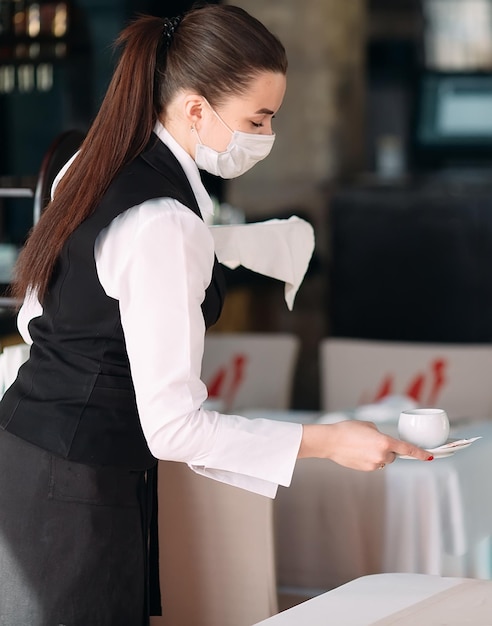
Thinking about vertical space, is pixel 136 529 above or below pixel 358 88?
below

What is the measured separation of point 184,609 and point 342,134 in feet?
11.2

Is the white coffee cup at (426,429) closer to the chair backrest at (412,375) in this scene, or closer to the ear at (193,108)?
the ear at (193,108)

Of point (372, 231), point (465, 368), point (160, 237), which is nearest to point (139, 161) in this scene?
point (160, 237)

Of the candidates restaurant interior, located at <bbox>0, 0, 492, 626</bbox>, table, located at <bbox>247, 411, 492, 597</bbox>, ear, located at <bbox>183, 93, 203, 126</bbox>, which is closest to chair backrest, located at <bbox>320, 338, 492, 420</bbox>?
restaurant interior, located at <bbox>0, 0, 492, 626</bbox>

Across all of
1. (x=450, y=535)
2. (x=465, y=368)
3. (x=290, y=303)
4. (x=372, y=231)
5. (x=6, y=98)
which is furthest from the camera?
(x=372, y=231)

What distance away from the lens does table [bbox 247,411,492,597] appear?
244 cm

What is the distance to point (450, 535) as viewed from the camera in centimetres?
248

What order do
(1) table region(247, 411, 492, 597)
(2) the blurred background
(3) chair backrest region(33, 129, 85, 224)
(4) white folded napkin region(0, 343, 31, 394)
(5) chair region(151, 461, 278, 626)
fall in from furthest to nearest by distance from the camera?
1. (2) the blurred background
2. (1) table region(247, 411, 492, 597)
3. (3) chair backrest region(33, 129, 85, 224)
4. (5) chair region(151, 461, 278, 626)
5. (4) white folded napkin region(0, 343, 31, 394)

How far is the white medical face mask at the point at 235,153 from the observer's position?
162 centimetres

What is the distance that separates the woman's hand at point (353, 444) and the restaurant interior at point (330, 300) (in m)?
0.17

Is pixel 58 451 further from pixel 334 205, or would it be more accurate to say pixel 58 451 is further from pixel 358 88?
pixel 358 88

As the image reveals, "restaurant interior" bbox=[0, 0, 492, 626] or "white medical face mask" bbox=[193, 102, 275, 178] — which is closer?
"white medical face mask" bbox=[193, 102, 275, 178]

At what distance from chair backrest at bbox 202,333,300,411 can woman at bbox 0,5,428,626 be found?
2056 millimetres

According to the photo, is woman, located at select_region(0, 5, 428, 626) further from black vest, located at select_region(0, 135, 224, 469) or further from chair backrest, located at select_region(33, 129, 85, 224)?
chair backrest, located at select_region(33, 129, 85, 224)
